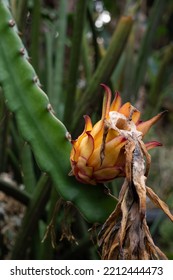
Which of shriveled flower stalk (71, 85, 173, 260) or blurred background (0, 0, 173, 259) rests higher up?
shriveled flower stalk (71, 85, 173, 260)

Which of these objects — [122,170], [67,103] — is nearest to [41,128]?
[122,170]

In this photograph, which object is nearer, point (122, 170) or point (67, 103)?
point (122, 170)

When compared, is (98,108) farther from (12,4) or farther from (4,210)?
(4,210)

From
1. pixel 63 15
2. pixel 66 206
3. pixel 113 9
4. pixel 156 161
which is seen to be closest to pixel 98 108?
pixel 63 15

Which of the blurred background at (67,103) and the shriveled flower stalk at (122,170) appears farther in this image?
the blurred background at (67,103)

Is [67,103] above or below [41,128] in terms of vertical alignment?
below

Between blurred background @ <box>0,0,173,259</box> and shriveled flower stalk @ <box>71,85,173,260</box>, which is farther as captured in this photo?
blurred background @ <box>0,0,173,259</box>

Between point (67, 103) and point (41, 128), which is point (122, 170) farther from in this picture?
point (67, 103)

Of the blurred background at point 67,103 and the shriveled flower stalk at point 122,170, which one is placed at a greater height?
the shriveled flower stalk at point 122,170

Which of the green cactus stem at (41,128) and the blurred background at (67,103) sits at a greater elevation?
the green cactus stem at (41,128)
